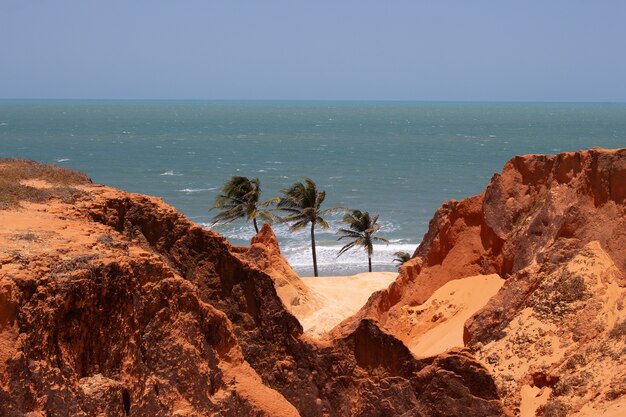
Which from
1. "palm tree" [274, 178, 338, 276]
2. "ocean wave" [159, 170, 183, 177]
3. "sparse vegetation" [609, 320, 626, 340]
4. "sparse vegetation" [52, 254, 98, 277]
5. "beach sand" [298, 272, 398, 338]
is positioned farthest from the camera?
"ocean wave" [159, 170, 183, 177]

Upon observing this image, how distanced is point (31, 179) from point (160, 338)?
6.37 meters

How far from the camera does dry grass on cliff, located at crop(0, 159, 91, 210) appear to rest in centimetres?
1552

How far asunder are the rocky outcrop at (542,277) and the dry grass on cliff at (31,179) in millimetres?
6054

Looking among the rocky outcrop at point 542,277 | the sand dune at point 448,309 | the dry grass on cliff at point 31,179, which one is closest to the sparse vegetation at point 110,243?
Answer: the dry grass on cliff at point 31,179

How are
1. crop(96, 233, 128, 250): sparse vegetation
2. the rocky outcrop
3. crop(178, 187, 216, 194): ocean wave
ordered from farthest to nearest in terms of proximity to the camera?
crop(178, 187, 216, 194): ocean wave → the rocky outcrop → crop(96, 233, 128, 250): sparse vegetation

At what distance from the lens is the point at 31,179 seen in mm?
17266

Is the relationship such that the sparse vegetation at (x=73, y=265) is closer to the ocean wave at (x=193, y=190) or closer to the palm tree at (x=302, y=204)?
the palm tree at (x=302, y=204)

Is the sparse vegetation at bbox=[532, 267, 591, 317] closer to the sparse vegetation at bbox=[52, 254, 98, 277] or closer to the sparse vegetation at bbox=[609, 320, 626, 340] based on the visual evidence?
the sparse vegetation at bbox=[609, 320, 626, 340]

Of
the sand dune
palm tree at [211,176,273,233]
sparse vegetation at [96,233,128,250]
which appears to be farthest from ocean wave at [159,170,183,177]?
sparse vegetation at [96,233,128,250]

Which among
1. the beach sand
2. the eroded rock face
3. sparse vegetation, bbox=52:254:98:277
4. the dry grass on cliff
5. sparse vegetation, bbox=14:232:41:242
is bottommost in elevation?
the beach sand

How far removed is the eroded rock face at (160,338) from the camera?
1109 centimetres

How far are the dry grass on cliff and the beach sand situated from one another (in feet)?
41.0

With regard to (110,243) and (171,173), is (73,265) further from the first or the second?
(171,173)

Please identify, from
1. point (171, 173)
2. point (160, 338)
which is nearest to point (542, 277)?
point (160, 338)
